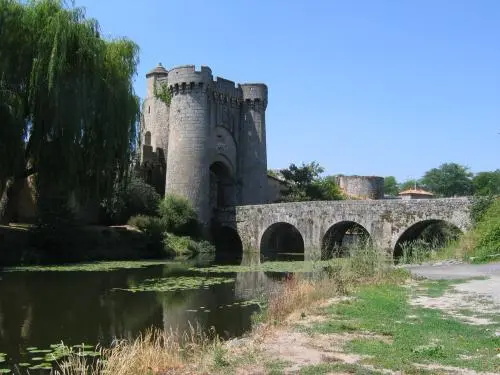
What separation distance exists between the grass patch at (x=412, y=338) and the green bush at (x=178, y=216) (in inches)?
957

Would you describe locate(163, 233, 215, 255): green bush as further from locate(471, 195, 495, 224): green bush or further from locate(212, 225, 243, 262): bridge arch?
locate(471, 195, 495, 224): green bush

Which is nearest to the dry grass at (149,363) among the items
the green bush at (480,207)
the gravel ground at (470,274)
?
the gravel ground at (470,274)

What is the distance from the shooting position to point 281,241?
41.0m

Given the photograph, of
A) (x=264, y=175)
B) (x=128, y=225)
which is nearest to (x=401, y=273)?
(x=128, y=225)

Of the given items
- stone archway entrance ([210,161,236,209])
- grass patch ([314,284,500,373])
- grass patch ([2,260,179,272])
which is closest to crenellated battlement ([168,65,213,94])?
stone archway entrance ([210,161,236,209])

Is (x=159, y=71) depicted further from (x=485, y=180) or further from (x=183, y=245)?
(x=485, y=180)

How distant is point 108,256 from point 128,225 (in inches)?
188

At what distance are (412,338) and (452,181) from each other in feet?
235

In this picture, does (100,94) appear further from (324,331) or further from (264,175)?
(264,175)

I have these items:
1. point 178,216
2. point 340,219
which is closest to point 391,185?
point 340,219

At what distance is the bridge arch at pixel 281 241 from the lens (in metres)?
35.1

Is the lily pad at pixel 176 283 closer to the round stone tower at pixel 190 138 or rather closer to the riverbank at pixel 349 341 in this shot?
the riverbank at pixel 349 341

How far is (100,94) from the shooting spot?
790 inches

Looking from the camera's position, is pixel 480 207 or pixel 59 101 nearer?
pixel 59 101
